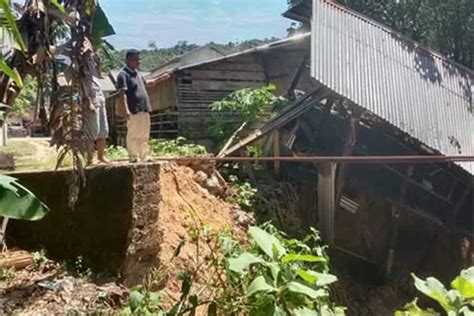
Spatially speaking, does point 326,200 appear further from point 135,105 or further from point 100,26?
point 100,26

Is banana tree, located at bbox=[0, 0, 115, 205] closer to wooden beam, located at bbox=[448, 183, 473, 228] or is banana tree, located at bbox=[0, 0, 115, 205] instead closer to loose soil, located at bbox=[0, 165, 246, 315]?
loose soil, located at bbox=[0, 165, 246, 315]

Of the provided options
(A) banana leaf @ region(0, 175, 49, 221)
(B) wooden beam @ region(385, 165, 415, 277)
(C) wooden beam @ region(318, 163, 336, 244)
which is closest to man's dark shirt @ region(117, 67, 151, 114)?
(C) wooden beam @ region(318, 163, 336, 244)

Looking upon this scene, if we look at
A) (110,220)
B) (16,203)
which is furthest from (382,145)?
(16,203)

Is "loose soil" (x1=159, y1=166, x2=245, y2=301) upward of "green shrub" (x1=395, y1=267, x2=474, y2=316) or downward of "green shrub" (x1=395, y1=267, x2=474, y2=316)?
downward

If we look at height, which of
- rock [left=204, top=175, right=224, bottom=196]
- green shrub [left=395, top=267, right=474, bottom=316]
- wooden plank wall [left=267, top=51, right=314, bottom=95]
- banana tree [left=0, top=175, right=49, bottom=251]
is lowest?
rock [left=204, top=175, right=224, bottom=196]

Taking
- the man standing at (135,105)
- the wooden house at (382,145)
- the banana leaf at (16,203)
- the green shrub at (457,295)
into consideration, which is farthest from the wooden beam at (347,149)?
the green shrub at (457,295)

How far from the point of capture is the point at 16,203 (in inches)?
82.6

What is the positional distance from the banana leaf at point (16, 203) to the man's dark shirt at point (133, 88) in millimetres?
3900

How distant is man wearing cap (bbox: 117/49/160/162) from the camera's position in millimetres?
5970

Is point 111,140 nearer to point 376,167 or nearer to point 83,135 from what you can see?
point 376,167

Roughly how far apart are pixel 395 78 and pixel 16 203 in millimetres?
6971

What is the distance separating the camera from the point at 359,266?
8414mm

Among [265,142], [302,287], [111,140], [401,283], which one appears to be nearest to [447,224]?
[401,283]

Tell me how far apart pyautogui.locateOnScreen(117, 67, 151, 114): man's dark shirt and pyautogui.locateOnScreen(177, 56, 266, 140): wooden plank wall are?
518 cm
